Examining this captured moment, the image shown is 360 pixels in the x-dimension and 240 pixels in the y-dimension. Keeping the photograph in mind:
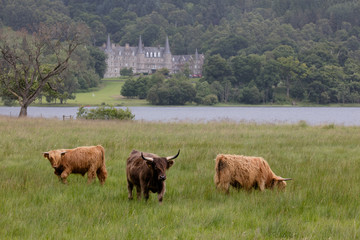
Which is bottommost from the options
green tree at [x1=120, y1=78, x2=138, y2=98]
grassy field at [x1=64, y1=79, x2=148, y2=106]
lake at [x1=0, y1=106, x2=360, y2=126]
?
lake at [x1=0, y1=106, x2=360, y2=126]

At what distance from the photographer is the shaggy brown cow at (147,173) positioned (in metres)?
7.07

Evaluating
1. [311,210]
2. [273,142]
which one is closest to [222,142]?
[273,142]

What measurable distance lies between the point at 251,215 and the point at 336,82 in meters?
107

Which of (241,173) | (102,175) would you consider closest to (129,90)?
(102,175)

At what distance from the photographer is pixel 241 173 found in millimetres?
8219

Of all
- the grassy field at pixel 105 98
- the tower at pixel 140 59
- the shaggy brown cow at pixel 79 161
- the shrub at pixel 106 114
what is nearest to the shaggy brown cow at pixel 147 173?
the shaggy brown cow at pixel 79 161

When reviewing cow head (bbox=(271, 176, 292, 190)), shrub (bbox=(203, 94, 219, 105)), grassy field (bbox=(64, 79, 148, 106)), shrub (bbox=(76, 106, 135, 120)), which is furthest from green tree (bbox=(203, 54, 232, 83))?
cow head (bbox=(271, 176, 292, 190))

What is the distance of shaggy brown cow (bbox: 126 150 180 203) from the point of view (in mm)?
7070

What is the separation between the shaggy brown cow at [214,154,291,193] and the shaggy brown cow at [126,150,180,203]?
1.24 m

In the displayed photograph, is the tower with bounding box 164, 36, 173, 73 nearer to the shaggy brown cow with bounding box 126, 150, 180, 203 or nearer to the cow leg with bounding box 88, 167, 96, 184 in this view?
the cow leg with bounding box 88, 167, 96, 184

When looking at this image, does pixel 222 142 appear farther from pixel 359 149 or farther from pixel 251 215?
pixel 251 215

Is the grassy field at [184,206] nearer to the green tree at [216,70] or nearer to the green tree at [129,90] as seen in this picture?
the green tree at [129,90]

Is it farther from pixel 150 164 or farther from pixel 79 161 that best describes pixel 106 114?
pixel 150 164

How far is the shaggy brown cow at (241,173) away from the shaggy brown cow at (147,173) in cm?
124
